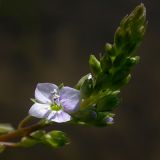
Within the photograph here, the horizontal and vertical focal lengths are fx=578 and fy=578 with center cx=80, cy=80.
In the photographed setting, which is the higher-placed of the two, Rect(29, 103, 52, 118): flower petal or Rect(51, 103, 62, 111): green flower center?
Rect(51, 103, 62, 111): green flower center

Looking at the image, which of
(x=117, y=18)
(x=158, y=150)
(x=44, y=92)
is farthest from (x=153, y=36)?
(x=44, y=92)

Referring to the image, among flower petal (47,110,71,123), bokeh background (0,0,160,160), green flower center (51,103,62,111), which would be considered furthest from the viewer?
bokeh background (0,0,160,160)

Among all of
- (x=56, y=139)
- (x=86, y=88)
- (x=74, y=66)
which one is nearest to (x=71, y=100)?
(x=86, y=88)

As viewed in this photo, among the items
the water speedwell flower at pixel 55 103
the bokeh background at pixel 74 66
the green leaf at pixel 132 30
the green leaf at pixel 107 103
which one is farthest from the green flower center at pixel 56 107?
the bokeh background at pixel 74 66

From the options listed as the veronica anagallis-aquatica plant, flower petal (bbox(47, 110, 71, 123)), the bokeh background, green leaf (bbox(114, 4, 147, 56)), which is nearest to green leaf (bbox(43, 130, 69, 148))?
the veronica anagallis-aquatica plant

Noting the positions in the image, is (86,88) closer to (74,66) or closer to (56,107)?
(56,107)

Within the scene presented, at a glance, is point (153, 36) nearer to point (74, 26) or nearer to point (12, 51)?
point (74, 26)

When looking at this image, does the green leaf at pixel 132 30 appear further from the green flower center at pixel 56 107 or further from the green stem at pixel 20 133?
the green stem at pixel 20 133

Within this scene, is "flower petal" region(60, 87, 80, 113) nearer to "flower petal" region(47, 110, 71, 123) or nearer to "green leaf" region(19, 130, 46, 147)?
"flower petal" region(47, 110, 71, 123)
